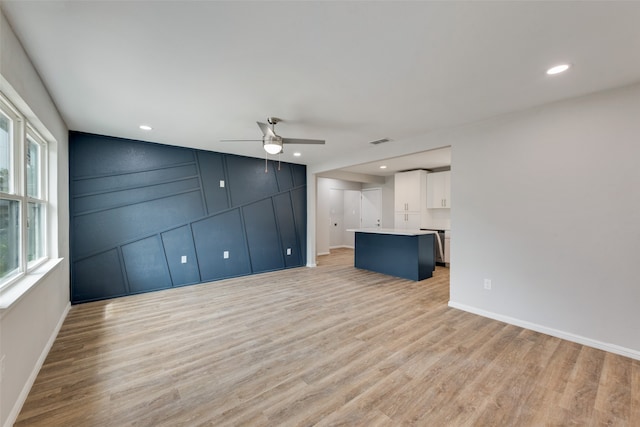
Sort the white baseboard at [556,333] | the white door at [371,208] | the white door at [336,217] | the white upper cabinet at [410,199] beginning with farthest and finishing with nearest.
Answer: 1. the white door at [336,217]
2. the white door at [371,208]
3. the white upper cabinet at [410,199]
4. the white baseboard at [556,333]

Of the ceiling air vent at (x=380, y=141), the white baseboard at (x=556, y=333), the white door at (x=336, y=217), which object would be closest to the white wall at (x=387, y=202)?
the white door at (x=336, y=217)

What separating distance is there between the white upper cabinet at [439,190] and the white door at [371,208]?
212 cm

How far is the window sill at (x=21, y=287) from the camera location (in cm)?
155

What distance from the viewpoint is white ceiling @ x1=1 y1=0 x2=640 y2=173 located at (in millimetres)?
1514

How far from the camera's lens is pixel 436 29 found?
5.39ft

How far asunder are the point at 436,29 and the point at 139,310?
14.2 ft

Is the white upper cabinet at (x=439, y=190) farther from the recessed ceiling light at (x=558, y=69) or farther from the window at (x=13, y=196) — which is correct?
the window at (x=13, y=196)

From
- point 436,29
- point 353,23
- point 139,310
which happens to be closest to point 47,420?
point 139,310

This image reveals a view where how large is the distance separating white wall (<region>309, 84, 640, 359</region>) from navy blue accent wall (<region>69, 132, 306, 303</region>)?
3.62m

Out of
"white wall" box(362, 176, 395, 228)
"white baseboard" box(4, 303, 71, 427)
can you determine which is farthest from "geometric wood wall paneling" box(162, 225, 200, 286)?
"white wall" box(362, 176, 395, 228)

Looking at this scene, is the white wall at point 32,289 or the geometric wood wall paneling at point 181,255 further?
the geometric wood wall paneling at point 181,255

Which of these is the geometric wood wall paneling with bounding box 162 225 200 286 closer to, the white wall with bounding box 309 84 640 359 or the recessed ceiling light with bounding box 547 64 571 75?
the white wall with bounding box 309 84 640 359

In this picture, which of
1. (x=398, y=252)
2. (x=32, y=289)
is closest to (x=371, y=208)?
(x=398, y=252)

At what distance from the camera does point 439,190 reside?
6438mm
